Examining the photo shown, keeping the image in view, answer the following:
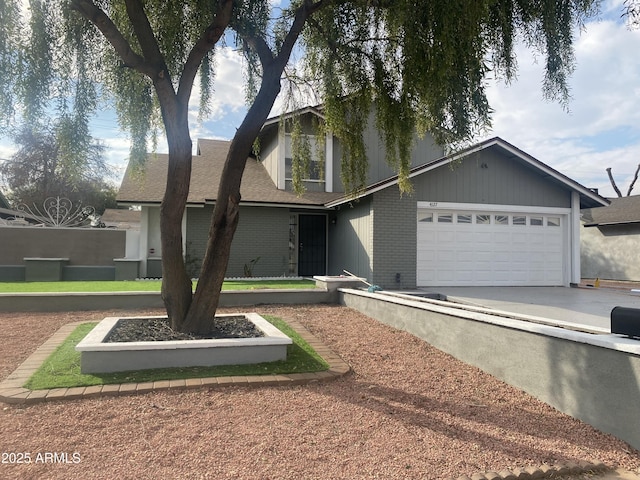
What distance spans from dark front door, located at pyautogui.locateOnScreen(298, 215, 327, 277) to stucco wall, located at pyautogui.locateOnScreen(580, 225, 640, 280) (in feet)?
43.5

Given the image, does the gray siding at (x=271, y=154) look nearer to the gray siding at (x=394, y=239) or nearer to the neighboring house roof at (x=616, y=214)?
the gray siding at (x=394, y=239)

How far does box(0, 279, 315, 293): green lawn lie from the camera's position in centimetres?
1003

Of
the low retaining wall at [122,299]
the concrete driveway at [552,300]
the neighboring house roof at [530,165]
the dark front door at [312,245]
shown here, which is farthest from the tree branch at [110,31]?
the dark front door at [312,245]

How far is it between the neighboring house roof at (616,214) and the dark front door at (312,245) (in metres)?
13.4

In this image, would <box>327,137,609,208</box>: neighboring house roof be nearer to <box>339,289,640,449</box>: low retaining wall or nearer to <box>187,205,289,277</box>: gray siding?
<box>187,205,289,277</box>: gray siding

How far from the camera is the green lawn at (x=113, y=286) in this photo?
10.0m

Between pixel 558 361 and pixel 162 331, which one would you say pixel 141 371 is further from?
pixel 558 361

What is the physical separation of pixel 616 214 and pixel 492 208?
36.0ft

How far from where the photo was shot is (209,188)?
14.4 m

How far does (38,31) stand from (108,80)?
1170 millimetres

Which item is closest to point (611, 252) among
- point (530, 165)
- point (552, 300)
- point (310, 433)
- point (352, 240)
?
point (530, 165)

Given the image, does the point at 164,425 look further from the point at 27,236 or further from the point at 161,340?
the point at 27,236

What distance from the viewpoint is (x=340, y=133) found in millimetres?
7238

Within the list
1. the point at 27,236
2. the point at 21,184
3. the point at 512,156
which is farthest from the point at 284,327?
the point at 21,184
